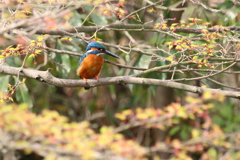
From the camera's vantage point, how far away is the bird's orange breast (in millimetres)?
3885

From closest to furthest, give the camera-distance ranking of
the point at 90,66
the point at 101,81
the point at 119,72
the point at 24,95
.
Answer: the point at 101,81, the point at 90,66, the point at 24,95, the point at 119,72

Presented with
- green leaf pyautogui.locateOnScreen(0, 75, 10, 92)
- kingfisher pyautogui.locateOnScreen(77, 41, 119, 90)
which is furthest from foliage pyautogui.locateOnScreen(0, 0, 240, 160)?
kingfisher pyautogui.locateOnScreen(77, 41, 119, 90)

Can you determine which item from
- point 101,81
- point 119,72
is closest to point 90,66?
point 101,81

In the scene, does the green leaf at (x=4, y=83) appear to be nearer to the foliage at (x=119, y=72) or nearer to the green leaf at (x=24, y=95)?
the foliage at (x=119, y=72)

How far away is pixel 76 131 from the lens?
181 inches

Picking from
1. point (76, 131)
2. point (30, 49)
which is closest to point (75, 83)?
point (30, 49)

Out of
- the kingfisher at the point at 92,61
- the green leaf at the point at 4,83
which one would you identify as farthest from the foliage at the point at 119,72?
the kingfisher at the point at 92,61

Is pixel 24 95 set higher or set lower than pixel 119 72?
lower

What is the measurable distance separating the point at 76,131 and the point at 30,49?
1.57m

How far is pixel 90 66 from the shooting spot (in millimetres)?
3877

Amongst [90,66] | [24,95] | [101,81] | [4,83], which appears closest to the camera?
[101,81]

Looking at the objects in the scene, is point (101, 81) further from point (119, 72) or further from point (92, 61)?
point (119, 72)

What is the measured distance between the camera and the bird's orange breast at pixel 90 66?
388cm

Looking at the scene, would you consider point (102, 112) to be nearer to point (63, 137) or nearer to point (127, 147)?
point (127, 147)
